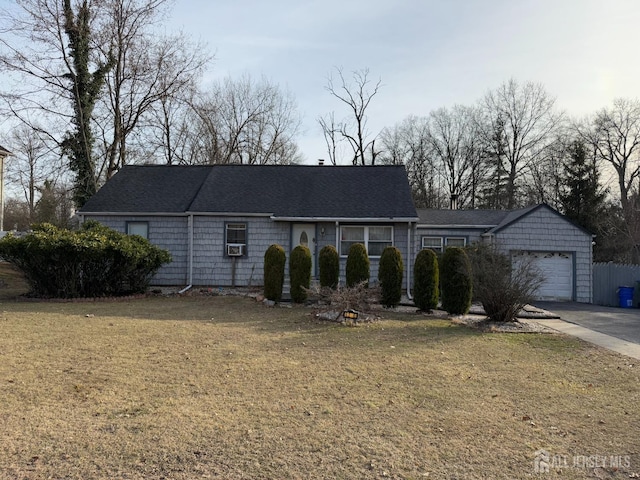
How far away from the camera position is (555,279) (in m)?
16.9

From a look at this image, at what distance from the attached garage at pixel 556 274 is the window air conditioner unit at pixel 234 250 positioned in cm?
1037

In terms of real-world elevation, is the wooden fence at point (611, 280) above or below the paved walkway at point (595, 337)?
above

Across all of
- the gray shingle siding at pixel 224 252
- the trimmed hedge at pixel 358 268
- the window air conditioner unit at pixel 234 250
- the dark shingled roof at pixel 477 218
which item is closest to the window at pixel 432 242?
the dark shingled roof at pixel 477 218

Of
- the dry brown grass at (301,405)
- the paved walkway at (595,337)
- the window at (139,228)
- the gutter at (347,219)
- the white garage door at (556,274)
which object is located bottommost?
the paved walkway at (595,337)

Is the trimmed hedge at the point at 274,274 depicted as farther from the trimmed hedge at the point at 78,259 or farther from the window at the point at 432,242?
the window at the point at 432,242

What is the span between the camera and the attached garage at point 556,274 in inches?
662

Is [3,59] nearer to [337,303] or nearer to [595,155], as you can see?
[337,303]

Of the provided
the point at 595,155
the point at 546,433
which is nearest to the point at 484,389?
the point at 546,433

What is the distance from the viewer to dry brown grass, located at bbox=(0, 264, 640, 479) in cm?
330

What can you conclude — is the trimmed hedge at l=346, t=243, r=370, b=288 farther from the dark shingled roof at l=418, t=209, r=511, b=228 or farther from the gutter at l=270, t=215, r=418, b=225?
the dark shingled roof at l=418, t=209, r=511, b=228

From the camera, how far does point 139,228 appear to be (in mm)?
15945

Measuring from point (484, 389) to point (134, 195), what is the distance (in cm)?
1495

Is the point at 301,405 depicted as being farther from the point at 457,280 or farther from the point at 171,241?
the point at 171,241

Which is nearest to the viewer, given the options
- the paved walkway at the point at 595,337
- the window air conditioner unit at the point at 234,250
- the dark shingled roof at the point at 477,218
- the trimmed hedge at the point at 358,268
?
the paved walkway at the point at 595,337
